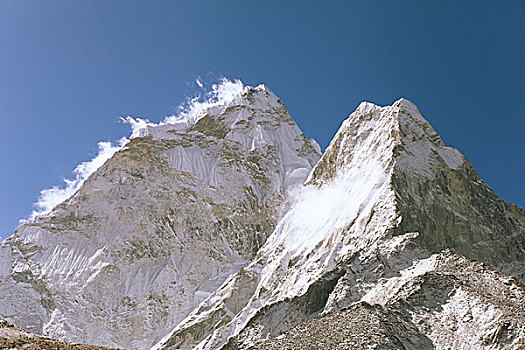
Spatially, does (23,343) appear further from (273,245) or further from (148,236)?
(148,236)

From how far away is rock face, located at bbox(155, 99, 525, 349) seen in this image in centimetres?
3619

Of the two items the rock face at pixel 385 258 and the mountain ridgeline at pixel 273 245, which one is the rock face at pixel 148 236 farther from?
the rock face at pixel 385 258

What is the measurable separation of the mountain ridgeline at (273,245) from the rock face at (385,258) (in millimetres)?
171

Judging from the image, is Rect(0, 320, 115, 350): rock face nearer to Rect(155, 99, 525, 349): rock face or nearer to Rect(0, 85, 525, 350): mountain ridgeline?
Rect(0, 85, 525, 350): mountain ridgeline

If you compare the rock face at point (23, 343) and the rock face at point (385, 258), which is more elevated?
A: the rock face at point (385, 258)

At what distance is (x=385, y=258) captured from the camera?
44.6 m

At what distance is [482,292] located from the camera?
36656 millimetres

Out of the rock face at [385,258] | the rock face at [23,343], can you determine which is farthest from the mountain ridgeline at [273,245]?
the rock face at [23,343]

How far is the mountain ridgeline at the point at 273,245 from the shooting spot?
37.9 m

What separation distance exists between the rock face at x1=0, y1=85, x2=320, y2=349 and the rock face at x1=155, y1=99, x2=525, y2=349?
9.65m

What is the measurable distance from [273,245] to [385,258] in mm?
22401

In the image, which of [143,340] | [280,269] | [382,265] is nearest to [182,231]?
[143,340]

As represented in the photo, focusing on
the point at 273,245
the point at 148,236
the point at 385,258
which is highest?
the point at 148,236

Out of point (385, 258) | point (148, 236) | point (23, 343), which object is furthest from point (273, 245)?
point (23, 343)
